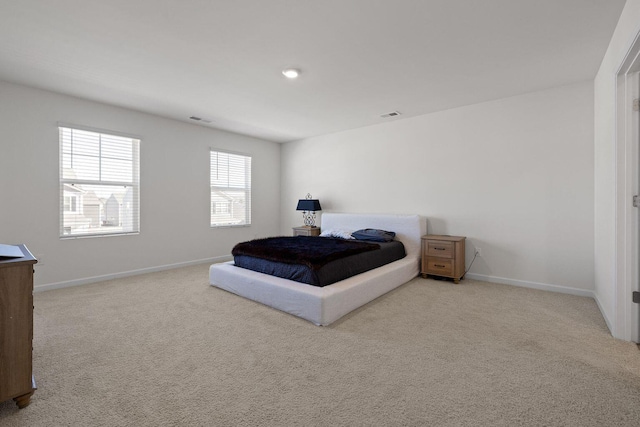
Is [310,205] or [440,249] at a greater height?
[310,205]

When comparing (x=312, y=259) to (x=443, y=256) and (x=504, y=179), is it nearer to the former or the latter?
(x=443, y=256)

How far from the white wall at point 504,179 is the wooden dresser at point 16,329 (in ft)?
14.5

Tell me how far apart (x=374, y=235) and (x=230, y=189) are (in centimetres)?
300

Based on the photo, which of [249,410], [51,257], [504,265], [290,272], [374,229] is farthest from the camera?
[374,229]

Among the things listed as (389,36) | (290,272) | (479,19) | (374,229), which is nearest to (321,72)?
(389,36)

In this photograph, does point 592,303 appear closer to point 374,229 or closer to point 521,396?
point 521,396

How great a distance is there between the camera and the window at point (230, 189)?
5461 mm

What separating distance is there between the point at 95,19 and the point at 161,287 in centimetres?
292

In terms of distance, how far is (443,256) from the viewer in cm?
398

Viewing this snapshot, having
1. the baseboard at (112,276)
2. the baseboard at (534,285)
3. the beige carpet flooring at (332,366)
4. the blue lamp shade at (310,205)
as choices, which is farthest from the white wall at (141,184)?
the baseboard at (534,285)

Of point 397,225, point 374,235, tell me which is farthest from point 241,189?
point 397,225

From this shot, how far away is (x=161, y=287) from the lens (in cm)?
377

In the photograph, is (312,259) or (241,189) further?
(241,189)

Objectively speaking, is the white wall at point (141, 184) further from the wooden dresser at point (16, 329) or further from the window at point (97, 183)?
the wooden dresser at point (16, 329)
